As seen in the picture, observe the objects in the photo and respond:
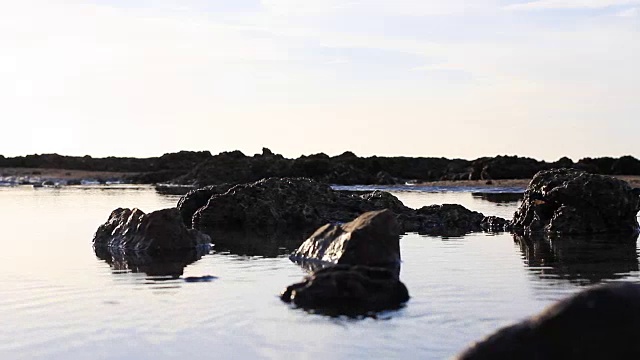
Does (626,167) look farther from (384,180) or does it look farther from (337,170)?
(337,170)

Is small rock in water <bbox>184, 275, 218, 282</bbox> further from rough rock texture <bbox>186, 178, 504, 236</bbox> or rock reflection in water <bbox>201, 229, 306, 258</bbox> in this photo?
rough rock texture <bbox>186, 178, 504, 236</bbox>

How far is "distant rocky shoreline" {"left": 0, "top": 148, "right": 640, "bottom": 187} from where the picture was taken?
2849 inches

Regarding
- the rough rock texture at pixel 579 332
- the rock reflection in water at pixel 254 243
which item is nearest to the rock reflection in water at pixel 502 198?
the rock reflection in water at pixel 254 243

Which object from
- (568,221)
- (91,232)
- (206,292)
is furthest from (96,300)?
(568,221)

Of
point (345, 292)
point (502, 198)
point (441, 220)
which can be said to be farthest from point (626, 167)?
point (345, 292)

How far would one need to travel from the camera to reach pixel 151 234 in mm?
20797

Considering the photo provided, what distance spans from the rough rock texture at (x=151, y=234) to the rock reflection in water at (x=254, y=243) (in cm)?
71

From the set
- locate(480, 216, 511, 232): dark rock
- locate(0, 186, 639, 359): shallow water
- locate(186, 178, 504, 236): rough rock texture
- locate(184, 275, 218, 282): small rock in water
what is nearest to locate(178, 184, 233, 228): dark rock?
locate(186, 178, 504, 236): rough rock texture

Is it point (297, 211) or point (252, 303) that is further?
point (297, 211)

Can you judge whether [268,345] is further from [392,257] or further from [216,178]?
[216,178]

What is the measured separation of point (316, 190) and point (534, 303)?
1710 centimetres

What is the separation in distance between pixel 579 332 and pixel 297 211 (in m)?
22.3

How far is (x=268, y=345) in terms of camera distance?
1037 centimetres

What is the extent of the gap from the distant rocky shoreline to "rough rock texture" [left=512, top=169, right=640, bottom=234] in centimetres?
4130
